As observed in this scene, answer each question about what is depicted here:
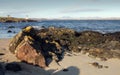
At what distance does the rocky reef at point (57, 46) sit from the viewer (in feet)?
55.0

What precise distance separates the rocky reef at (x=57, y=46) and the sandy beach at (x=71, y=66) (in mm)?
352

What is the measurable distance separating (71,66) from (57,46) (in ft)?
8.83

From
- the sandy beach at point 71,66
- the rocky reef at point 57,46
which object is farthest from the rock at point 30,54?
the sandy beach at point 71,66

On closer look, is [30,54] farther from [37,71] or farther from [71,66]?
[71,66]

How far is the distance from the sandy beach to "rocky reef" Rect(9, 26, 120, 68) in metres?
0.35

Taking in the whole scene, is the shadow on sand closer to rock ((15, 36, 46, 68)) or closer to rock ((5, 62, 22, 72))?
rock ((5, 62, 22, 72))

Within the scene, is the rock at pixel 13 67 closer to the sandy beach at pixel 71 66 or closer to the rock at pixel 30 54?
the sandy beach at pixel 71 66

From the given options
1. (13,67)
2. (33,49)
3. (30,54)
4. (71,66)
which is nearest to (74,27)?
(71,66)

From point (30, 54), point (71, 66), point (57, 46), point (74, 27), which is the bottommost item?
point (74, 27)

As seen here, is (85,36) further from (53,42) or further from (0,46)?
(0,46)

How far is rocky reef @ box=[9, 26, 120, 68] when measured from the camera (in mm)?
16750

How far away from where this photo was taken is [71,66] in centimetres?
1717

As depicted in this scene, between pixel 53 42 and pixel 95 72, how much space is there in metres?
4.00

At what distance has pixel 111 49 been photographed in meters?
21.0
